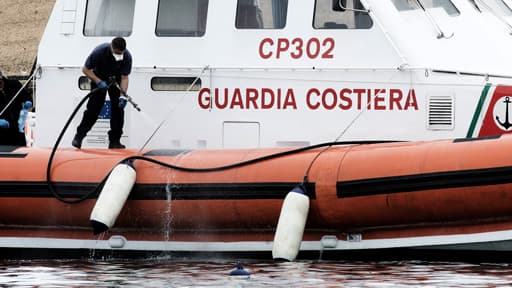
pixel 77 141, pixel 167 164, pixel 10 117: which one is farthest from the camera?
pixel 10 117

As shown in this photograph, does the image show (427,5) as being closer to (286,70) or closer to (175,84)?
(286,70)

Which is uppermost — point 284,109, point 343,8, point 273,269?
point 343,8

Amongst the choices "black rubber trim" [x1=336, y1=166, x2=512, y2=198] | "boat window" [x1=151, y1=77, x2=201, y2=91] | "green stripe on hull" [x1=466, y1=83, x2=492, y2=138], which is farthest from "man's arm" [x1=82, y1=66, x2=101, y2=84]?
"green stripe on hull" [x1=466, y1=83, x2=492, y2=138]

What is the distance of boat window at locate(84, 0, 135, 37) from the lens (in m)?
13.7

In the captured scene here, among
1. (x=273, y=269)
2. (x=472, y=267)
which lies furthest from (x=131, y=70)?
(x=472, y=267)

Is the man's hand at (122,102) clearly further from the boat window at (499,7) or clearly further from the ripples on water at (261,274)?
the boat window at (499,7)

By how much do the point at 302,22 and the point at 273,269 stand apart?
90.1 inches

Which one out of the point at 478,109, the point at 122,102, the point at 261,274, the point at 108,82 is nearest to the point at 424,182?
the point at 478,109

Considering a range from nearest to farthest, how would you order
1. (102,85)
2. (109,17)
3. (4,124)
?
(102,85)
(109,17)
(4,124)

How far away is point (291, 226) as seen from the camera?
1203 cm

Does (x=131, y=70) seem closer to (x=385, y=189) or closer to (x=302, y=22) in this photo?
(x=302, y=22)

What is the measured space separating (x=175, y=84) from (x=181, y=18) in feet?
→ 1.91

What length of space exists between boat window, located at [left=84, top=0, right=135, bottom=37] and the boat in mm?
15

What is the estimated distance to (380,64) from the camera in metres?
12.9
